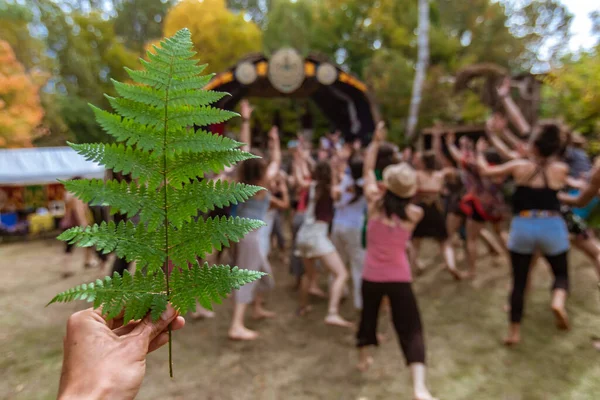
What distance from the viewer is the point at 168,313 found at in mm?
866

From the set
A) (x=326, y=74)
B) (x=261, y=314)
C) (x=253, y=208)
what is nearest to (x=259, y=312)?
(x=261, y=314)

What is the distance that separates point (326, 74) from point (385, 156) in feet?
21.4

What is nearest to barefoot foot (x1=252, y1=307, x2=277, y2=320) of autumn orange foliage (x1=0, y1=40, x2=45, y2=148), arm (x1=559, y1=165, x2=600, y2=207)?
arm (x1=559, y1=165, x2=600, y2=207)

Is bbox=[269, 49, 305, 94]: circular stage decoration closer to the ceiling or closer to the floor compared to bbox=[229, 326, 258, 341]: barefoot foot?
closer to the ceiling

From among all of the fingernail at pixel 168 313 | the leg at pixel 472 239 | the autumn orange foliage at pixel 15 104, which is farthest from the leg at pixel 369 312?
the autumn orange foliage at pixel 15 104

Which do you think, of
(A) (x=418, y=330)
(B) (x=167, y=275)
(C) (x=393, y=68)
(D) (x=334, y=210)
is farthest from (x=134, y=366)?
(C) (x=393, y=68)

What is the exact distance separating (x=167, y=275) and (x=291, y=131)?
695 inches

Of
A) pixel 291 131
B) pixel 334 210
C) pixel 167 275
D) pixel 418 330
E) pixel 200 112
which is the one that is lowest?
pixel 418 330

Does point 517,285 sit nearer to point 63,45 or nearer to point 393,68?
point 393,68

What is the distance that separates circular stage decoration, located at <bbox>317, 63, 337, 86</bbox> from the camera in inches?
374

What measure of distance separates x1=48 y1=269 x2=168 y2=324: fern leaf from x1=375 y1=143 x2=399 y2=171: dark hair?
3.01 meters

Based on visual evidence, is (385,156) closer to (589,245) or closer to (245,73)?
(589,245)

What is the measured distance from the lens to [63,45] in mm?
18875

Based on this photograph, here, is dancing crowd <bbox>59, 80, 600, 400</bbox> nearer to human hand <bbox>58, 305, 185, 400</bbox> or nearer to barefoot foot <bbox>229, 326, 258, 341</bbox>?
barefoot foot <bbox>229, 326, 258, 341</bbox>
